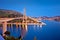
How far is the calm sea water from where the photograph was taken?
118 inches

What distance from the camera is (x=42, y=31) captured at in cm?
311

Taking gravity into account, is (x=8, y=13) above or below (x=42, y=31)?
above

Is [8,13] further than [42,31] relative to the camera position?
No

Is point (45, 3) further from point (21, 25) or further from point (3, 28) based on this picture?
point (3, 28)

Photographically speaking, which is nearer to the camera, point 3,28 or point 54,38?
point 3,28

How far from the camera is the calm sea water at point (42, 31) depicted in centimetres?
300

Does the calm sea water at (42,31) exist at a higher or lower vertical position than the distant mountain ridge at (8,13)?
lower

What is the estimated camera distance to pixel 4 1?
3047mm

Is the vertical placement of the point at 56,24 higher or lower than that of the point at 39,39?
higher

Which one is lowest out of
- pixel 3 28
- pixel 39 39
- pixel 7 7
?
pixel 39 39

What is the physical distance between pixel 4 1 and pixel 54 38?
1.39 meters

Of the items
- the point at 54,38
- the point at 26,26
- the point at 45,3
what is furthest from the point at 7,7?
the point at 54,38

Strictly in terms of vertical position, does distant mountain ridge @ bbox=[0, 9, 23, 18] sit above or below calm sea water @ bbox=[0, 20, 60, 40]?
above

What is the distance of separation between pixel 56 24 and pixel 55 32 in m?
0.19
